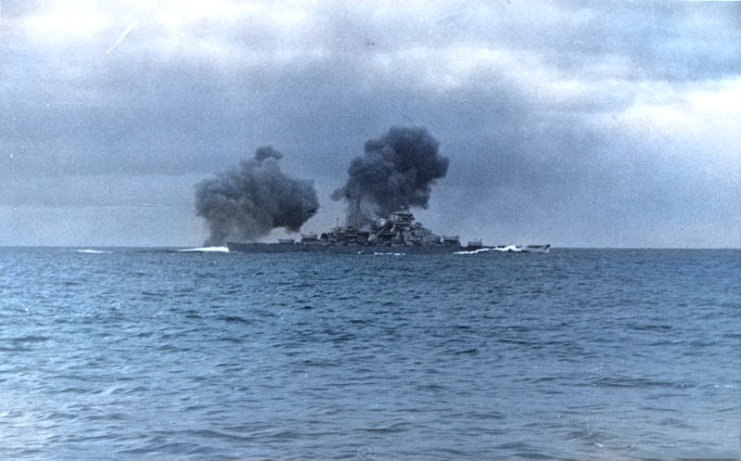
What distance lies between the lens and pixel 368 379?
13555 millimetres

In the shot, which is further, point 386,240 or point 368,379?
point 386,240

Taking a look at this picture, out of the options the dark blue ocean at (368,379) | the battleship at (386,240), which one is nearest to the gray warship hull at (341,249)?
the battleship at (386,240)

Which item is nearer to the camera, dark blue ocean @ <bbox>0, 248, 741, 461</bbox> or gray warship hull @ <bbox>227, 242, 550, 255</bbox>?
dark blue ocean @ <bbox>0, 248, 741, 461</bbox>

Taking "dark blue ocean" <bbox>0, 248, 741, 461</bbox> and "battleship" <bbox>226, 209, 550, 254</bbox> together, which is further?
"battleship" <bbox>226, 209, 550, 254</bbox>

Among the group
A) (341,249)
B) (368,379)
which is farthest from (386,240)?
(368,379)

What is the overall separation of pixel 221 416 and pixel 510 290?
28.5 meters

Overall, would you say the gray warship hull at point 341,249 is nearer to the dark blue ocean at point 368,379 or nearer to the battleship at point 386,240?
the battleship at point 386,240

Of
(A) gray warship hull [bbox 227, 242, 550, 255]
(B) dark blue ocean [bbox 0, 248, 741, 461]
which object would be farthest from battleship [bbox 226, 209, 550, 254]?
(B) dark blue ocean [bbox 0, 248, 741, 461]

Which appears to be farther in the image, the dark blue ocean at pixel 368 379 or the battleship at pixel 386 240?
the battleship at pixel 386 240

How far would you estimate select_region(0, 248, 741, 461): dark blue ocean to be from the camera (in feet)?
29.6

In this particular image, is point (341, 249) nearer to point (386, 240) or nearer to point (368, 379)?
point (386, 240)

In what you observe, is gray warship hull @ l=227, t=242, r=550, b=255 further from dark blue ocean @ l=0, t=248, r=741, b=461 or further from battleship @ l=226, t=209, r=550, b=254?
dark blue ocean @ l=0, t=248, r=741, b=461

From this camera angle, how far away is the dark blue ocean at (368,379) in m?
9.02

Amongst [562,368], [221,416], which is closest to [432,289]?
[562,368]
